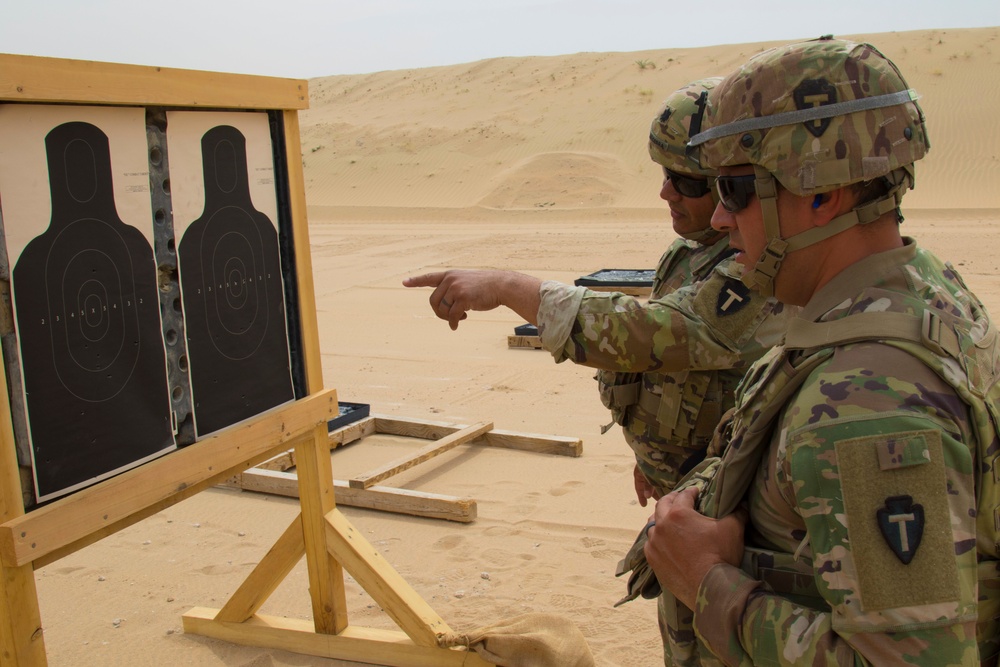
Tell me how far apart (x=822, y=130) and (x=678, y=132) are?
125cm

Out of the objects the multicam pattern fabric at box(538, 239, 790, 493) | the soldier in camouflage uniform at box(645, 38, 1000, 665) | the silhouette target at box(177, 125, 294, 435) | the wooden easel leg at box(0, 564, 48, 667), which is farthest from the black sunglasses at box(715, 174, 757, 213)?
the wooden easel leg at box(0, 564, 48, 667)

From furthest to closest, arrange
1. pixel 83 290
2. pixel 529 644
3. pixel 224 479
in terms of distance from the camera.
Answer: pixel 529 644 < pixel 224 479 < pixel 83 290

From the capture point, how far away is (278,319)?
10.9 ft

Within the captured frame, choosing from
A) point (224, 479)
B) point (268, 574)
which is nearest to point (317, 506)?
point (268, 574)

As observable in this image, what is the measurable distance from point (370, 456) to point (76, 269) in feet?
11.9

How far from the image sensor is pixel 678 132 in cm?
283

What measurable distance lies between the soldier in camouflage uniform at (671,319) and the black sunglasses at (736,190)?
0.76m

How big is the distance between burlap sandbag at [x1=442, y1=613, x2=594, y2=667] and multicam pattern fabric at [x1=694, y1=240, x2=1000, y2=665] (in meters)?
1.71

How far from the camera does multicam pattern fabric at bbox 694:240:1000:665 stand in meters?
1.37

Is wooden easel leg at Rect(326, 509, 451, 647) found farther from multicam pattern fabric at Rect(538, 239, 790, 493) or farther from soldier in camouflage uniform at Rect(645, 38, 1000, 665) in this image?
soldier in camouflage uniform at Rect(645, 38, 1000, 665)

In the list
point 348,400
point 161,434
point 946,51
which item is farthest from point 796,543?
point 946,51

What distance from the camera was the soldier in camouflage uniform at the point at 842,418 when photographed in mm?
1379

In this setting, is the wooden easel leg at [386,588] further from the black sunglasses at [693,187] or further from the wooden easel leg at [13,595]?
the black sunglasses at [693,187]

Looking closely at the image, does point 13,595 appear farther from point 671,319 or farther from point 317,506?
point 671,319
